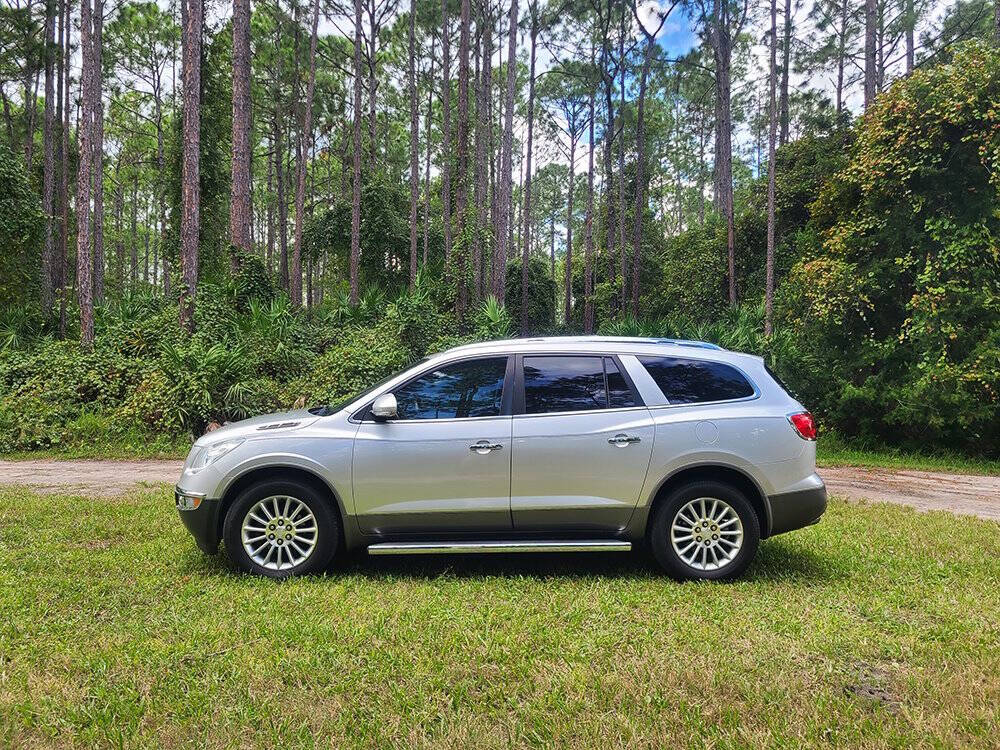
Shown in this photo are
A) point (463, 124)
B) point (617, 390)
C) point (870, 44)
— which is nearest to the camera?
point (617, 390)

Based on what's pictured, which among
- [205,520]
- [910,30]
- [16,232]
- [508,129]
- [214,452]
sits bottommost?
[205,520]

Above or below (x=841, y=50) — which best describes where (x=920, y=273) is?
below

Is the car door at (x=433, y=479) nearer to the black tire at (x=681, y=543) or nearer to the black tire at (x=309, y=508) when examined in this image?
the black tire at (x=309, y=508)

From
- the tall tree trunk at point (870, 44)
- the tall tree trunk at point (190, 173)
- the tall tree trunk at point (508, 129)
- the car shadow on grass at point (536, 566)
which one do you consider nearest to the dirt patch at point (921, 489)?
the car shadow on grass at point (536, 566)

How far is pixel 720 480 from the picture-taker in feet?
14.9

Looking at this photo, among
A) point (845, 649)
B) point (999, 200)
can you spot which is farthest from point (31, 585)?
point (999, 200)

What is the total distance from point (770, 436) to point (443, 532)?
2.49m

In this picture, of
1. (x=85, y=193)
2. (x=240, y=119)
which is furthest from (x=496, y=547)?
(x=85, y=193)

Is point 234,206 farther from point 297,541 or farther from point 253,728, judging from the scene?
point 253,728

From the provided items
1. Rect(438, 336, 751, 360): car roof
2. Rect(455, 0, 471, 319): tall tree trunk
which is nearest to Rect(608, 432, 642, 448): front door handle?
Rect(438, 336, 751, 360): car roof

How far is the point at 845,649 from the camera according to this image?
3.26 m

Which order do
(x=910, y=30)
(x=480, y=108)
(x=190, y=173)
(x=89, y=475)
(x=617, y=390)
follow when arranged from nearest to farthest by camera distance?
(x=617, y=390) < (x=89, y=475) < (x=190, y=173) < (x=910, y=30) < (x=480, y=108)

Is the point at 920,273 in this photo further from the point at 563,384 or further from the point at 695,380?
the point at 563,384

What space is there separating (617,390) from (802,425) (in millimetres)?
1373
